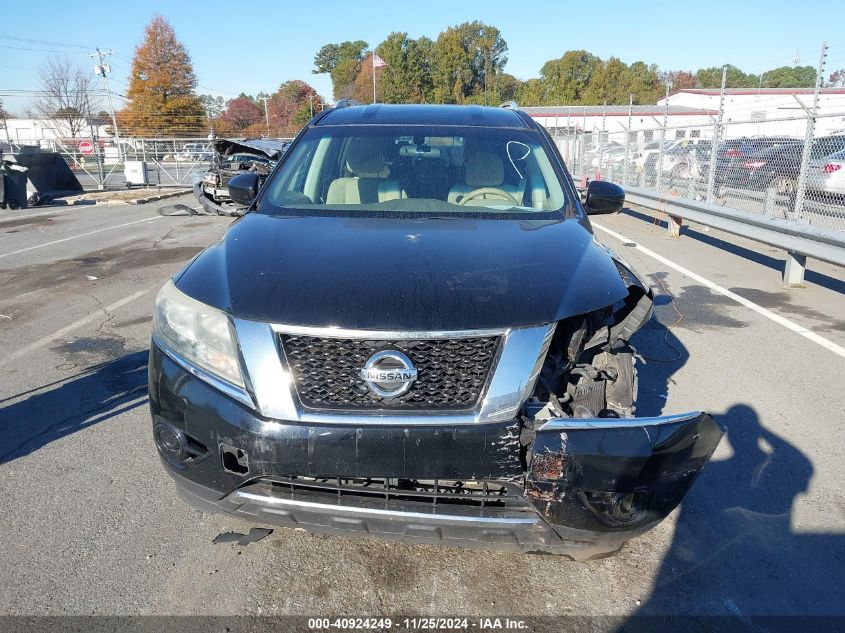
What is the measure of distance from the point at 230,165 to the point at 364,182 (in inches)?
468

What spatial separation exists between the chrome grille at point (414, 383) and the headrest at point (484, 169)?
1.76 m

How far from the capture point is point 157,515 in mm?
3029

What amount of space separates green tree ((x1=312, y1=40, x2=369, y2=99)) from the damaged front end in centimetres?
10779

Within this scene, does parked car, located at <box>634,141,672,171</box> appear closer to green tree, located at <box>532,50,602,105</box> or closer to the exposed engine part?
the exposed engine part

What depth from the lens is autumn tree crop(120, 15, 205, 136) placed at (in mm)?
61062

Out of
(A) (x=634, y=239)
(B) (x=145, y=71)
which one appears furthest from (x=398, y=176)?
(B) (x=145, y=71)

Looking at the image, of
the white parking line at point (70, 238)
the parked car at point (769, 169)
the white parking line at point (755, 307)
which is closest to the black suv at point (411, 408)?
the white parking line at point (755, 307)

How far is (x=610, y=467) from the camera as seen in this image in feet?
6.93

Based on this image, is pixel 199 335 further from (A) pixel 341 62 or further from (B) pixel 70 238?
(A) pixel 341 62

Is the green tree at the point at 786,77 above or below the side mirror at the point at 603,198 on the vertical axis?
above

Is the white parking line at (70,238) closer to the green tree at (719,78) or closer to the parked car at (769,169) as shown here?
the parked car at (769,169)

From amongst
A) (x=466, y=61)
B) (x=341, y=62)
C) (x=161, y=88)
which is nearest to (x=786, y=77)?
(x=466, y=61)

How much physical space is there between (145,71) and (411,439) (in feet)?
229

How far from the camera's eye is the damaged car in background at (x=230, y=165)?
14.2 meters
